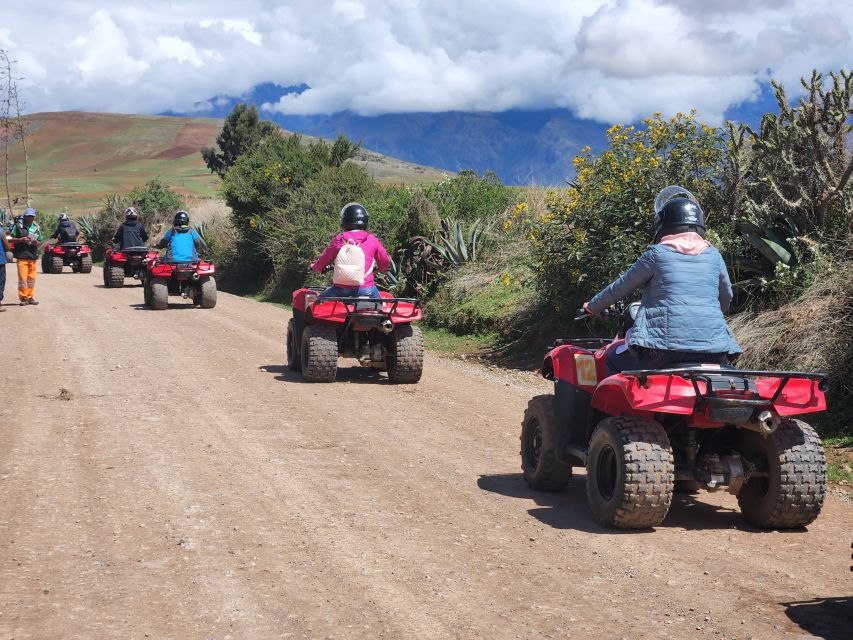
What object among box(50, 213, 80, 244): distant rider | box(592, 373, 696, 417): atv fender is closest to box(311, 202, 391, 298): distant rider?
box(592, 373, 696, 417): atv fender

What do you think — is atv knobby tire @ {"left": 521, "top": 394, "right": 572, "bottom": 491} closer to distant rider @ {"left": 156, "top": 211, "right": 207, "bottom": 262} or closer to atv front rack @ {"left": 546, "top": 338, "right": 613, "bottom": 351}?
atv front rack @ {"left": 546, "top": 338, "right": 613, "bottom": 351}

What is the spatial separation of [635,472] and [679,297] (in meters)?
1.18

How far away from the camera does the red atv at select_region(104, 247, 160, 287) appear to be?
942 inches

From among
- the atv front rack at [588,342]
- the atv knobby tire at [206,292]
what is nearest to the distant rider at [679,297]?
the atv front rack at [588,342]

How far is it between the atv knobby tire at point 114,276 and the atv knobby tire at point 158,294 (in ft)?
17.3

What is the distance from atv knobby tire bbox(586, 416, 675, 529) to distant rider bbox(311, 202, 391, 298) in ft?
19.4

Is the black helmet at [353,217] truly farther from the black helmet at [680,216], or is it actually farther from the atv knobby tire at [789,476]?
the atv knobby tire at [789,476]

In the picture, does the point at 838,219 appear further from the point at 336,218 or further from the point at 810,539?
the point at 336,218

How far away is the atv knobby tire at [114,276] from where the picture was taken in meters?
23.9

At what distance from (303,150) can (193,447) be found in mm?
21144

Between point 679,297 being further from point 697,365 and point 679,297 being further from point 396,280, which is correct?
point 396,280

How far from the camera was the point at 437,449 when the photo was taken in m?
8.32

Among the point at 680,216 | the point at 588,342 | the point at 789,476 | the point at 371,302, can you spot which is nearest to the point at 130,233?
the point at 371,302

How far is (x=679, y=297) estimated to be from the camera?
6.05 m
